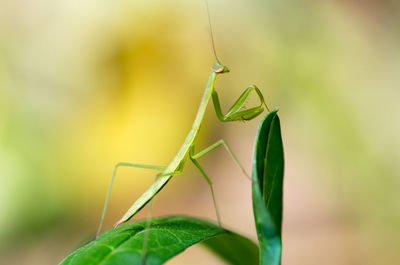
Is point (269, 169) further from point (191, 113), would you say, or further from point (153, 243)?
point (191, 113)

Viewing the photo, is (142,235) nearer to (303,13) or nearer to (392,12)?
(303,13)

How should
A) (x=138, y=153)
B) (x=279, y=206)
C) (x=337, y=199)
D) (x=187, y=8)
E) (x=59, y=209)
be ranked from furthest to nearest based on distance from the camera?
(x=187, y=8)
(x=138, y=153)
(x=59, y=209)
(x=337, y=199)
(x=279, y=206)

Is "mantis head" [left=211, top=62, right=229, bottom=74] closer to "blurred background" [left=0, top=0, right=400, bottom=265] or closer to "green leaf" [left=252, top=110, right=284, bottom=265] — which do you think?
"green leaf" [left=252, top=110, right=284, bottom=265]

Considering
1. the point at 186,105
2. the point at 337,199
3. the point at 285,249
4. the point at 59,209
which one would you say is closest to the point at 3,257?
the point at 59,209

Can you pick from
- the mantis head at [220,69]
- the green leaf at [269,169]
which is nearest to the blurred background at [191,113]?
the mantis head at [220,69]

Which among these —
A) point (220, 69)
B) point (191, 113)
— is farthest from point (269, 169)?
point (191, 113)

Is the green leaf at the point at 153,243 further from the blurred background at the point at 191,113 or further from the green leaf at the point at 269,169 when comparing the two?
the blurred background at the point at 191,113
